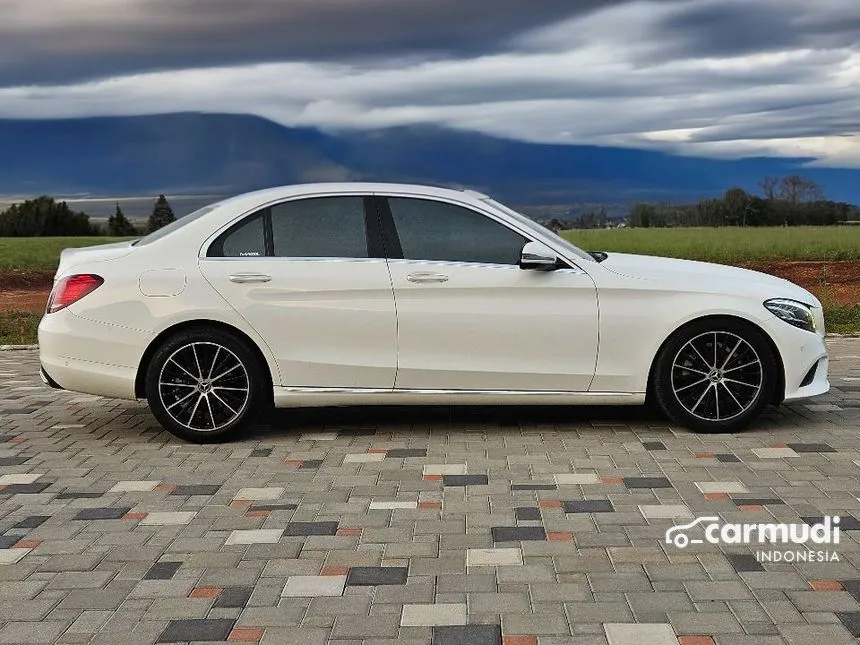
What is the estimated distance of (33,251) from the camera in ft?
137

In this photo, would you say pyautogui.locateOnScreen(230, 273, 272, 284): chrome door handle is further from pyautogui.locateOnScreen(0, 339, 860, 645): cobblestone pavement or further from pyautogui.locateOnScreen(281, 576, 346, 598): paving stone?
pyautogui.locateOnScreen(281, 576, 346, 598): paving stone

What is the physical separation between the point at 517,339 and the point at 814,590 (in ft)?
10.1

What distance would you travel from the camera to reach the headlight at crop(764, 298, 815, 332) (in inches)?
277

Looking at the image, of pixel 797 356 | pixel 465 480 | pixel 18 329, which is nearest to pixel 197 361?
pixel 465 480

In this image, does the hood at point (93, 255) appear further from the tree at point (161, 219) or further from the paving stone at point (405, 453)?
the paving stone at point (405, 453)

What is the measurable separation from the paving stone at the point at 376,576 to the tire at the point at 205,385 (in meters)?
2.72

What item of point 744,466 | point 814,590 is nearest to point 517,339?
point 744,466

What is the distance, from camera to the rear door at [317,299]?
6941mm

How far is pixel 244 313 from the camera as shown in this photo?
22.8 feet

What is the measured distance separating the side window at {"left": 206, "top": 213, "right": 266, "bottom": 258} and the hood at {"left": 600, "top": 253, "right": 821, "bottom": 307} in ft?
7.53

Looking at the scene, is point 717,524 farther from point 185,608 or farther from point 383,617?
point 185,608

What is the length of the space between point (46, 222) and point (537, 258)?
48.6m

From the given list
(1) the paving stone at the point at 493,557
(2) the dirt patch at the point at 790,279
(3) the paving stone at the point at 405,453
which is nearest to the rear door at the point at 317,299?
(3) the paving stone at the point at 405,453

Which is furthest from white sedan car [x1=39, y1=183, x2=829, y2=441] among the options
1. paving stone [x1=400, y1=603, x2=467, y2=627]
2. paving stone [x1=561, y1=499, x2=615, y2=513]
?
paving stone [x1=400, y1=603, x2=467, y2=627]
